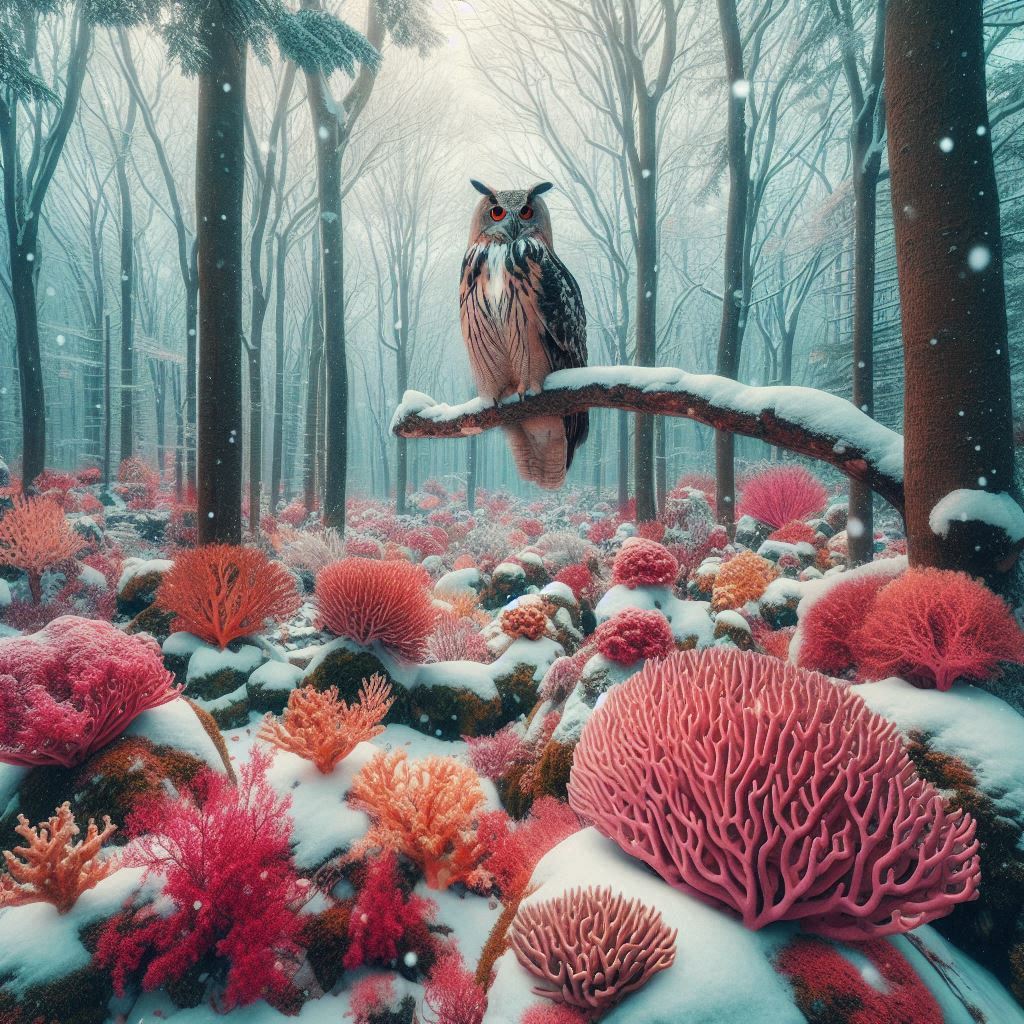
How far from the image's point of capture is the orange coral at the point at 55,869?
199cm

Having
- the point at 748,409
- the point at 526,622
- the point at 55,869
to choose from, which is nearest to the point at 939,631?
the point at 748,409

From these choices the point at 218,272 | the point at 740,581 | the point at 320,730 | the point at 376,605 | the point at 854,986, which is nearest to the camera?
the point at 854,986

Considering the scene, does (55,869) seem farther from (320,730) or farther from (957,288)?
(957,288)

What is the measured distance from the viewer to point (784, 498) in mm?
9195

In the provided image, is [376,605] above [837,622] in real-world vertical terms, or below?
below

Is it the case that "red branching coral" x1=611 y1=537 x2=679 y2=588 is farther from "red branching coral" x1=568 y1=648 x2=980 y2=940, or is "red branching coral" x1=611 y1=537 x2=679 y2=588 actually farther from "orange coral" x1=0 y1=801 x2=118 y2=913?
"orange coral" x1=0 y1=801 x2=118 y2=913

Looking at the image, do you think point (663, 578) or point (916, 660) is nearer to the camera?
point (916, 660)

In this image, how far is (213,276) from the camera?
539cm

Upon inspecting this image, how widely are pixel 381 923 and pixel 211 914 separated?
735 mm

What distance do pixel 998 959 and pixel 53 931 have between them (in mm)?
3546

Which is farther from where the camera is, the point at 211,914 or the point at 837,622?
the point at 837,622

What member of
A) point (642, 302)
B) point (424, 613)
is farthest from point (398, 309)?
point (424, 613)

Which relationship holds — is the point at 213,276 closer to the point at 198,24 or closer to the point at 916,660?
the point at 198,24

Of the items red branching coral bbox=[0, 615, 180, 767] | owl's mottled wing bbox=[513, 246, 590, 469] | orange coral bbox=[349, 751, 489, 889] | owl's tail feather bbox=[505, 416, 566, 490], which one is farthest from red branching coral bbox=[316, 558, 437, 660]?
owl's mottled wing bbox=[513, 246, 590, 469]
